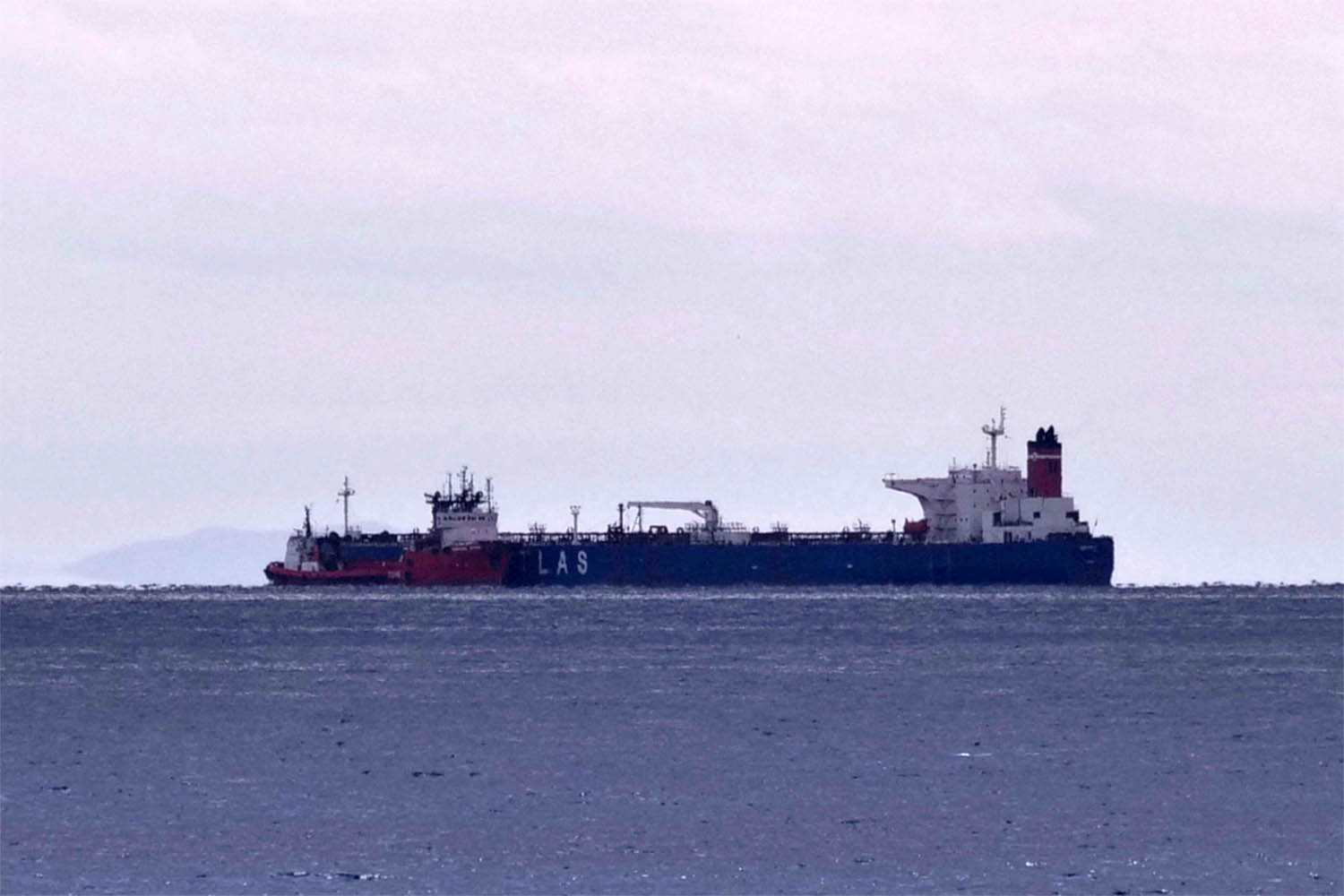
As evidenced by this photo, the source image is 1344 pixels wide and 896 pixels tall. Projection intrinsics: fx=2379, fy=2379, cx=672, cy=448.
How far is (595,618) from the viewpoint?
79125 millimetres

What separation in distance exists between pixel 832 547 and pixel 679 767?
69095 mm

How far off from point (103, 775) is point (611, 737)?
763cm

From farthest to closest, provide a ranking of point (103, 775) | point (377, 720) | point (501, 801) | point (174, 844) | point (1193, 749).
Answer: point (377, 720), point (1193, 749), point (103, 775), point (501, 801), point (174, 844)

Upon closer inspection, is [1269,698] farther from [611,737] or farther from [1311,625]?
[1311,625]

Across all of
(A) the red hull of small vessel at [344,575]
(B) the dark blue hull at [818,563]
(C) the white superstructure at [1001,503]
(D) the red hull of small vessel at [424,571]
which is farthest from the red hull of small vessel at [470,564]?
(C) the white superstructure at [1001,503]

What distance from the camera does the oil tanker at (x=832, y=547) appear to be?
318 feet

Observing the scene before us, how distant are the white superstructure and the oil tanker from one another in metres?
0.05

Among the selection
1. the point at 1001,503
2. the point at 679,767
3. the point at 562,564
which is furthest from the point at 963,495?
the point at 679,767

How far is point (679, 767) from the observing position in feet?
98.1

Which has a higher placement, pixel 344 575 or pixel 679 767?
pixel 344 575

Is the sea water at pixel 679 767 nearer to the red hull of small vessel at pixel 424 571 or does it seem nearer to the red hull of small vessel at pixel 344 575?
the red hull of small vessel at pixel 424 571

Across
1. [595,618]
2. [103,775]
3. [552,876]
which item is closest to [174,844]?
[552,876]

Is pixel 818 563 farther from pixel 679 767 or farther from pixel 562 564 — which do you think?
pixel 679 767

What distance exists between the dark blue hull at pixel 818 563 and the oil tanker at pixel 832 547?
52 mm
